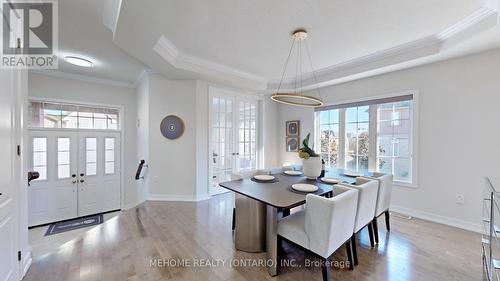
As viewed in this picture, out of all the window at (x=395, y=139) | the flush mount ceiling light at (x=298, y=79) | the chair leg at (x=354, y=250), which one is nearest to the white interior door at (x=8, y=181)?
the flush mount ceiling light at (x=298, y=79)

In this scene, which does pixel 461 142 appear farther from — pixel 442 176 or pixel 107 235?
pixel 107 235

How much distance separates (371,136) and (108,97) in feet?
19.6

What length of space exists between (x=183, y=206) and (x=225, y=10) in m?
3.18

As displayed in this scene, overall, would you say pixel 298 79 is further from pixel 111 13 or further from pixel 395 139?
pixel 111 13

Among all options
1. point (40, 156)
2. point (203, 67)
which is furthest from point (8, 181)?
point (40, 156)

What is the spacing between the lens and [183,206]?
3529 mm

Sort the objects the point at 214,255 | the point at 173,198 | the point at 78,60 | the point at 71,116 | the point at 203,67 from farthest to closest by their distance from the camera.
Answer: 1. the point at 71,116
2. the point at 173,198
3. the point at 203,67
4. the point at 78,60
5. the point at 214,255

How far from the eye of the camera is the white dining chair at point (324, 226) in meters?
1.50

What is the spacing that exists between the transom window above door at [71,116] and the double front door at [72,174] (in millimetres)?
169

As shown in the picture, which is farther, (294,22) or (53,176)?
(53,176)

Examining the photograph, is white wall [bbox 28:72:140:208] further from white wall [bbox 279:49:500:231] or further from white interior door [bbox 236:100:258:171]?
white wall [bbox 279:49:500:231]

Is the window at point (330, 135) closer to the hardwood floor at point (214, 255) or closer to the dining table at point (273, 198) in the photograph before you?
the hardwood floor at point (214, 255)

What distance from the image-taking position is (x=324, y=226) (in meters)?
1.51

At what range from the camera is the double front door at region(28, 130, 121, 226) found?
391cm
